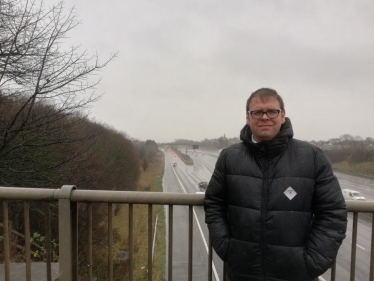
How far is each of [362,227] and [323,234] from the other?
1095 millimetres

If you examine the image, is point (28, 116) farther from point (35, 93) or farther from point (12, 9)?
point (12, 9)

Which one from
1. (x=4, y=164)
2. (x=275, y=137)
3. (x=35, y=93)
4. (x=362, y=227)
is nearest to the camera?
(x=275, y=137)

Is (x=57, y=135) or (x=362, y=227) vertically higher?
(x=57, y=135)

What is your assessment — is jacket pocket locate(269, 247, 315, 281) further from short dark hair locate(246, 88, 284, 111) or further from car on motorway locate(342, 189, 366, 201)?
short dark hair locate(246, 88, 284, 111)

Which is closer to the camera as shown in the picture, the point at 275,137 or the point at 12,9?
the point at 275,137

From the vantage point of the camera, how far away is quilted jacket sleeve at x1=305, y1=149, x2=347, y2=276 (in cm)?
184

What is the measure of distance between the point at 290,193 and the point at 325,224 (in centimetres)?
28

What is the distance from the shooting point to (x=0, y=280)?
276cm

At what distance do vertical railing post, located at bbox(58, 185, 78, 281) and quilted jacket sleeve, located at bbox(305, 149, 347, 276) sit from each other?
1.84 m

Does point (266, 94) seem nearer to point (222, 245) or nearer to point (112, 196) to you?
point (222, 245)

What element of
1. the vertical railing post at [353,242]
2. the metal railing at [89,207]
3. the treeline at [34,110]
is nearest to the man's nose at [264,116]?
the metal railing at [89,207]

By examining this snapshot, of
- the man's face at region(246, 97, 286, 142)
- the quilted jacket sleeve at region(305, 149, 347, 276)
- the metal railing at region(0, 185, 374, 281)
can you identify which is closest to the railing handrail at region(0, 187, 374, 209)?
the metal railing at region(0, 185, 374, 281)

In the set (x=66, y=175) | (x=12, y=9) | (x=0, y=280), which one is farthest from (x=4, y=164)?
(x=0, y=280)

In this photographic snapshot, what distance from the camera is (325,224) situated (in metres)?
1.85
